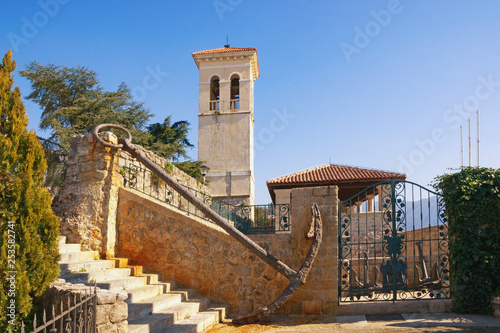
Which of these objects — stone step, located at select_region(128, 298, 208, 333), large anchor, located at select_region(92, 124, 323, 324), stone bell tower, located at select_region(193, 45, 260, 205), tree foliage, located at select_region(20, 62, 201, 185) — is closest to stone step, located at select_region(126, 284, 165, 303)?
stone step, located at select_region(128, 298, 208, 333)

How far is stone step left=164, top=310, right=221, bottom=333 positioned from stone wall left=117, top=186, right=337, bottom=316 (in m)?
0.76

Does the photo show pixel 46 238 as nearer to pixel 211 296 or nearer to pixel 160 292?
pixel 160 292

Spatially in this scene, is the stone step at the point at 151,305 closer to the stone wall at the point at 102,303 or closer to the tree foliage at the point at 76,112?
the stone wall at the point at 102,303

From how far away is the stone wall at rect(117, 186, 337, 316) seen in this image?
22.9 feet

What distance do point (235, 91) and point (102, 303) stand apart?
24175 millimetres

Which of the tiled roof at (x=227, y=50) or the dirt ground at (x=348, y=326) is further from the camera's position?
the tiled roof at (x=227, y=50)

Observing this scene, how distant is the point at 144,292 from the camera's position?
608cm

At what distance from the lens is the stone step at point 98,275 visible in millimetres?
5477

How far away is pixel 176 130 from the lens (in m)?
20.6

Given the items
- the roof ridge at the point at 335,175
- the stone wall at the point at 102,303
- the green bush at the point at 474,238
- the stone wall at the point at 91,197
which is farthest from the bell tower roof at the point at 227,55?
the stone wall at the point at 102,303

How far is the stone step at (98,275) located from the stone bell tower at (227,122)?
18.8 metres

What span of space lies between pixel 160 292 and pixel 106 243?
1308 mm

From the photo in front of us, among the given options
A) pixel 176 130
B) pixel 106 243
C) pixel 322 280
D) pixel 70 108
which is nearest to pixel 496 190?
pixel 322 280

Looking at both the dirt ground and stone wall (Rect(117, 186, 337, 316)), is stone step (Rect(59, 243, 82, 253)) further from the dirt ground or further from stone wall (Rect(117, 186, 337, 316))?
the dirt ground
